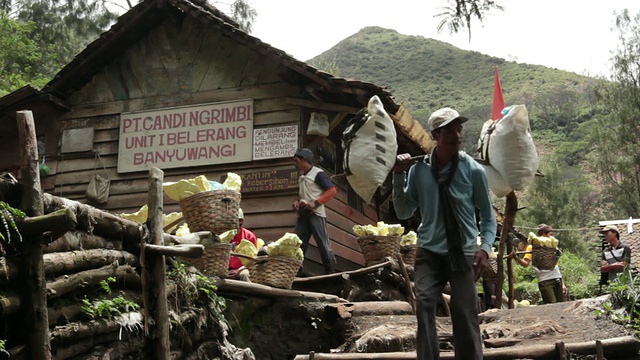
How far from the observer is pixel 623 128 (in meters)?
31.5

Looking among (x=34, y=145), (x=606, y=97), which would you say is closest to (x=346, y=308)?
(x=34, y=145)

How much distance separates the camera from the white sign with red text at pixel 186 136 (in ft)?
38.1

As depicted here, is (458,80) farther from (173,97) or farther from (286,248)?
(286,248)

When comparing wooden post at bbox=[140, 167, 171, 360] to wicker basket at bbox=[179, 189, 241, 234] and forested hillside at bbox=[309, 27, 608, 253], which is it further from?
forested hillside at bbox=[309, 27, 608, 253]

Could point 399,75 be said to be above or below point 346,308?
above

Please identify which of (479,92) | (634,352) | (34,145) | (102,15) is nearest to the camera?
(34,145)

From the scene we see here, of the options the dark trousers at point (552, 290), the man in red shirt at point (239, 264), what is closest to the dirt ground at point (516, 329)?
the man in red shirt at point (239, 264)

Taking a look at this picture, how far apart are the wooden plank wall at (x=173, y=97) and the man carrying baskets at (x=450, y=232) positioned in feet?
19.9

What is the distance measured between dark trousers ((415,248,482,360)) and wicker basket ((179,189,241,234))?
8.34 ft

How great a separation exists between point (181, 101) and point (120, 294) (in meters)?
7.34

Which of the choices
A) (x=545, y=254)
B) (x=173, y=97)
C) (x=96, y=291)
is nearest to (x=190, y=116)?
(x=173, y=97)

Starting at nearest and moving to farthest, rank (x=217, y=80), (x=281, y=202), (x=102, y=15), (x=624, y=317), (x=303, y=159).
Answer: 1. (x=624, y=317)
2. (x=303, y=159)
3. (x=281, y=202)
4. (x=217, y=80)
5. (x=102, y=15)

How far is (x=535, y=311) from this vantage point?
871 centimetres

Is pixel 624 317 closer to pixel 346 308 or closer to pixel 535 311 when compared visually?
pixel 535 311
